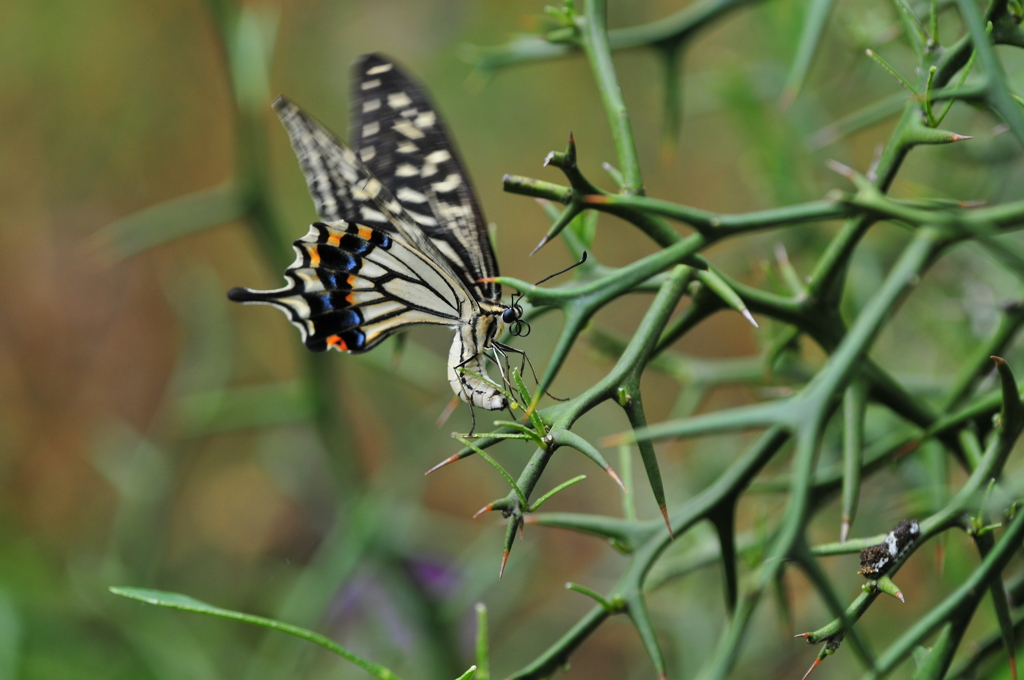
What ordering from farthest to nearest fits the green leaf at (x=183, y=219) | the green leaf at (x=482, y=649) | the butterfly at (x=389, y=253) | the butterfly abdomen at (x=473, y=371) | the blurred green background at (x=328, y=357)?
1. the blurred green background at (x=328, y=357)
2. the green leaf at (x=183, y=219)
3. the butterfly at (x=389, y=253)
4. the butterfly abdomen at (x=473, y=371)
5. the green leaf at (x=482, y=649)

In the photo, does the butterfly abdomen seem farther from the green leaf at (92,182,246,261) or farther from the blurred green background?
the green leaf at (92,182,246,261)

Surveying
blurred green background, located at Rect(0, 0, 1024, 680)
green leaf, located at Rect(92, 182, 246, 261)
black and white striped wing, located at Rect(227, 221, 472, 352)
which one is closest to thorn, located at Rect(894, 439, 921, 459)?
blurred green background, located at Rect(0, 0, 1024, 680)

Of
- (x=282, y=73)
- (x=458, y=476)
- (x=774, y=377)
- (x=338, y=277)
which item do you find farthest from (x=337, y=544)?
(x=282, y=73)

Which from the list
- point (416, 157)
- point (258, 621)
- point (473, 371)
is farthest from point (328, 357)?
point (258, 621)

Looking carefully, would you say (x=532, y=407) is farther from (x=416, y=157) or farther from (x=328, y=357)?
(x=328, y=357)

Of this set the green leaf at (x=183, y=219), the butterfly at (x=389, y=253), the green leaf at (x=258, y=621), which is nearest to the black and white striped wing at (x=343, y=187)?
the butterfly at (x=389, y=253)

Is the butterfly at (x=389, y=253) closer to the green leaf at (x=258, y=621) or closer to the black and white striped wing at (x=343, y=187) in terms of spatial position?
the black and white striped wing at (x=343, y=187)

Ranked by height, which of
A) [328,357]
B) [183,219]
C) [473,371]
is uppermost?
[183,219]
